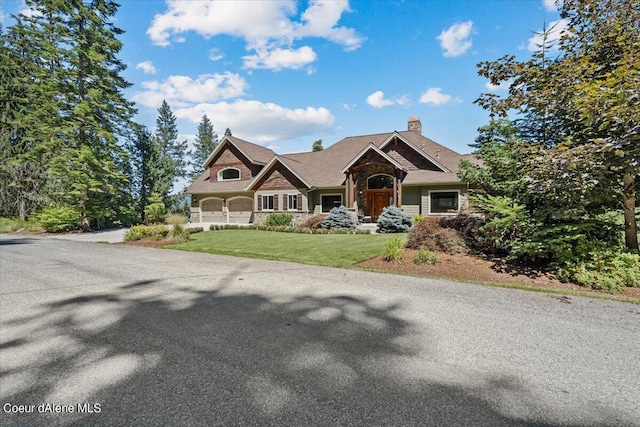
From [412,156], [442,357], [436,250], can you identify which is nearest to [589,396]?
[442,357]

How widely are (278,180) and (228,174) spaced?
6924 mm

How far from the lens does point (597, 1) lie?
23.1ft

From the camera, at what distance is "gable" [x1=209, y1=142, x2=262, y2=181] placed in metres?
27.1

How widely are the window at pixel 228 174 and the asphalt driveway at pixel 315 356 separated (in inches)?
890

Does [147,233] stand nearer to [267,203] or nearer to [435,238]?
[267,203]

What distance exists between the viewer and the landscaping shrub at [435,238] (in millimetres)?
8961

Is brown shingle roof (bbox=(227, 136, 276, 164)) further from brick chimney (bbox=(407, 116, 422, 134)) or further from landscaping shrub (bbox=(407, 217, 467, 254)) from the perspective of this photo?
landscaping shrub (bbox=(407, 217, 467, 254))

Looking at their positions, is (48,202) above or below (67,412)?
above

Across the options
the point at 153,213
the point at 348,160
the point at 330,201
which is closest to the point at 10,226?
the point at 153,213

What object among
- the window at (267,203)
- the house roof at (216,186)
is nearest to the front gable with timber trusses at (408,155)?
the window at (267,203)

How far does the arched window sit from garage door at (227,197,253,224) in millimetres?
10283

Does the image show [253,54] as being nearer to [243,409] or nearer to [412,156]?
[412,156]

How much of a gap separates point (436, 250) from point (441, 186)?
11950mm

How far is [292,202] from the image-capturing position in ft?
76.2
